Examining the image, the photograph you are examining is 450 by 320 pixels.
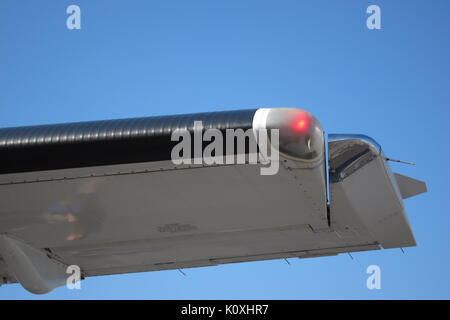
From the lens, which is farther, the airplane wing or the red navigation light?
the airplane wing

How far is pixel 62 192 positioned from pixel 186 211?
2.63 meters

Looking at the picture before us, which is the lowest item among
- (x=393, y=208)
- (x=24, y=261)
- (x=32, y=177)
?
(x=24, y=261)

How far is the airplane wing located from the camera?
10773mm

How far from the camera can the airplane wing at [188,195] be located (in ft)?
35.3

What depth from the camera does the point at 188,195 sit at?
12430mm

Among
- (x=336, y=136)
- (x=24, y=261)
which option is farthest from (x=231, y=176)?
(x=24, y=261)

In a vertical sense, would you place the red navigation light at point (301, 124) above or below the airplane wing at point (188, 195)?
above

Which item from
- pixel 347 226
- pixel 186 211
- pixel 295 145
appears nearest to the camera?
pixel 295 145

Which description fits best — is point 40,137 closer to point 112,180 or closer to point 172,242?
point 112,180

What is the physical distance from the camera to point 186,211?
13188mm

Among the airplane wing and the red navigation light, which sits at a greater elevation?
the red navigation light

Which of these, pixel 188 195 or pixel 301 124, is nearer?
pixel 301 124

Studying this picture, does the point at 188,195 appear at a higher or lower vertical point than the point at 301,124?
lower

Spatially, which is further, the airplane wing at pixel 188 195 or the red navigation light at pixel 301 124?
the airplane wing at pixel 188 195
